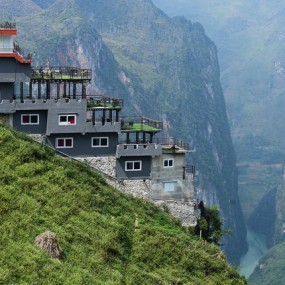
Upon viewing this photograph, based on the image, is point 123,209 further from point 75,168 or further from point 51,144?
point 51,144

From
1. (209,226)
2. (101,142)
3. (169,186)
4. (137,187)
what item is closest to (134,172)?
(137,187)

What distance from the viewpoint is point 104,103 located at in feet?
218

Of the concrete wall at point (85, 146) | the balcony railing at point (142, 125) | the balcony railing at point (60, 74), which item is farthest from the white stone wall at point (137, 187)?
the balcony railing at point (60, 74)

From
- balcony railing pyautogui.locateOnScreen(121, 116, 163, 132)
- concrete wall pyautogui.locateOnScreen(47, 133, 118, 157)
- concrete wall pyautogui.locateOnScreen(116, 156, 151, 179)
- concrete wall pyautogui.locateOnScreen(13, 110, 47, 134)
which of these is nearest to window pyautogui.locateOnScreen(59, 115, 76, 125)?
concrete wall pyautogui.locateOnScreen(47, 133, 118, 157)

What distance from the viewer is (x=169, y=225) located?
56.0 metres

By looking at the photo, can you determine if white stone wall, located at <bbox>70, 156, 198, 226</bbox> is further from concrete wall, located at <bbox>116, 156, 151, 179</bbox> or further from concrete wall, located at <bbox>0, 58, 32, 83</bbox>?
concrete wall, located at <bbox>0, 58, 32, 83</bbox>

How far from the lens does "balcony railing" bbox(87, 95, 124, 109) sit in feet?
212

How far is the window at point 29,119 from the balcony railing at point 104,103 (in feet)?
15.7

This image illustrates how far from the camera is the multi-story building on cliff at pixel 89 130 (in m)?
62.2

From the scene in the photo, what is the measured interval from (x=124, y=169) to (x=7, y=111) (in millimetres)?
11704

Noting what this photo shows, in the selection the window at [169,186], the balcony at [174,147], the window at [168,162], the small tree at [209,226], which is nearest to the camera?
the window at [169,186]

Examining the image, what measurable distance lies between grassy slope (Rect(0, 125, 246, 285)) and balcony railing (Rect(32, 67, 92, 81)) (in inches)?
514

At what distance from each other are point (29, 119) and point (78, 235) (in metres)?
24.7

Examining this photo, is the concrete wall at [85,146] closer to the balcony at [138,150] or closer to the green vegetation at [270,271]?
the balcony at [138,150]
